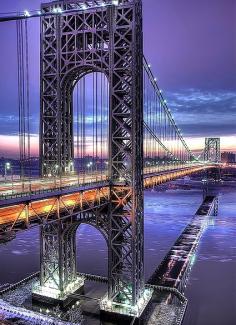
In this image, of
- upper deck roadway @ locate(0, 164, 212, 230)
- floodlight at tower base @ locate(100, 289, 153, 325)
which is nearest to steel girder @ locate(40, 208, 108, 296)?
upper deck roadway @ locate(0, 164, 212, 230)

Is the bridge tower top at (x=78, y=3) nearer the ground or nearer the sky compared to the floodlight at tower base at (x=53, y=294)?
nearer the sky

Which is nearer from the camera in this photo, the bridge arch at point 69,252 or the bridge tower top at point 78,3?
the bridge tower top at point 78,3

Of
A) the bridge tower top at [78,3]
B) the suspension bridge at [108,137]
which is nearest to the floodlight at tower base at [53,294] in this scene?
the suspension bridge at [108,137]

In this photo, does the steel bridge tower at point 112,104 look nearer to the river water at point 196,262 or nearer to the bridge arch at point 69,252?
the bridge arch at point 69,252

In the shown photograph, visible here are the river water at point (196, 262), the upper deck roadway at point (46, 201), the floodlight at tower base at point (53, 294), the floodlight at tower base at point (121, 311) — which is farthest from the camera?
the river water at point (196, 262)

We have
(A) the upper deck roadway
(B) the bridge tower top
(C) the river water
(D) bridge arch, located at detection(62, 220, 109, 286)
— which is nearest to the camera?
(A) the upper deck roadway

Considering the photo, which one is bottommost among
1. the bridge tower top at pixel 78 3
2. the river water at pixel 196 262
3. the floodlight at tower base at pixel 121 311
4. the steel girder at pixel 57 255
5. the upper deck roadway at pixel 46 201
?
the river water at pixel 196 262

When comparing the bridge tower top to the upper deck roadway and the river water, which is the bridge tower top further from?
the river water

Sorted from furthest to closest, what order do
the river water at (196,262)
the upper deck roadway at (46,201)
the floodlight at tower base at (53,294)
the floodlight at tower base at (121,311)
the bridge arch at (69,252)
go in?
the river water at (196,262), the bridge arch at (69,252), the floodlight at tower base at (53,294), the floodlight at tower base at (121,311), the upper deck roadway at (46,201)
